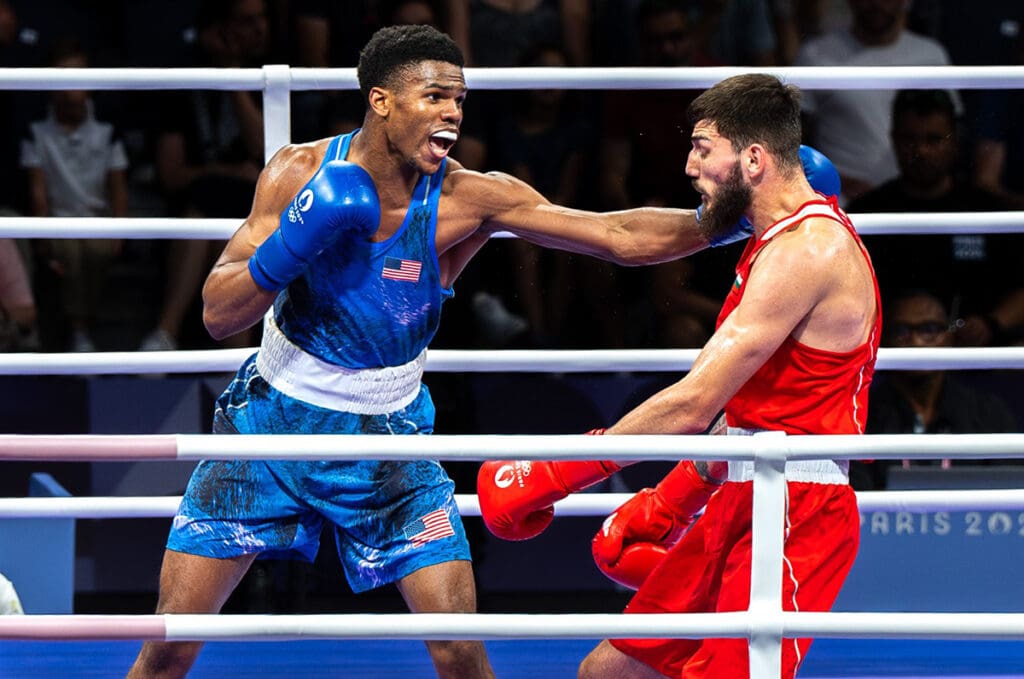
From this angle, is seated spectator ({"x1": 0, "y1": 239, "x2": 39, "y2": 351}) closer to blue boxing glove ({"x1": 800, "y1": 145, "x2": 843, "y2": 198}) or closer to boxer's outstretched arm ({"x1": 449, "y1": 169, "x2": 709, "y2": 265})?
boxer's outstretched arm ({"x1": 449, "y1": 169, "x2": 709, "y2": 265})

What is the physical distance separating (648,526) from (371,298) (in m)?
0.67

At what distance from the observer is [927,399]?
4441 mm

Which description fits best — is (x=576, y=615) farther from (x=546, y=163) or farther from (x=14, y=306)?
(x=14, y=306)

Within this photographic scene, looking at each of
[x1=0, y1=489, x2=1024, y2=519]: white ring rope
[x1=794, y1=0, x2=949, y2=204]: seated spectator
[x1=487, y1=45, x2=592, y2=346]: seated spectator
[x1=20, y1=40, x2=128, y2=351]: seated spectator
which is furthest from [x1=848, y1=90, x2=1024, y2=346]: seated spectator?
[x1=20, y1=40, x2=128, y2=351]: seated spectator

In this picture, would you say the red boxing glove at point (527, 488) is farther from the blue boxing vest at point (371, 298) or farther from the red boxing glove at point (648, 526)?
the blue boxing vest at point (371, 298)

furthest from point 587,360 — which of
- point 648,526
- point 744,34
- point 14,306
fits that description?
point 744,34

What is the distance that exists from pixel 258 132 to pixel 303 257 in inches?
96.7

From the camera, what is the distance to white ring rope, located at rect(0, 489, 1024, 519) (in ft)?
9.01

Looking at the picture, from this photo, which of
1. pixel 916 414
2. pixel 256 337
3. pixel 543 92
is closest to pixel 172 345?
pixel 256 337

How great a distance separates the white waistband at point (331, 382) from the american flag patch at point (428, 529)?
220 mm

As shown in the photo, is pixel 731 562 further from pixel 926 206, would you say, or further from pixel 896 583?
pixel 926 206

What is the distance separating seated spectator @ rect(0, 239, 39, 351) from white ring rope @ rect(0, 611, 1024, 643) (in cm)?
269

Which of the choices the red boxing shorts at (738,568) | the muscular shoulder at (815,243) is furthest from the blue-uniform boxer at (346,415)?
the muscular shoulder at (815,243)

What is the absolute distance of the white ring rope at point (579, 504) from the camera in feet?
9.01
